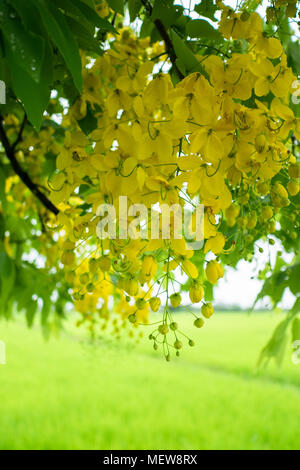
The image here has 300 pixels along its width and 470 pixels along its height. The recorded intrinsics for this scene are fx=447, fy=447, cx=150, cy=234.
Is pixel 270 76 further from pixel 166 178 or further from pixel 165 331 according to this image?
pixel 165 331

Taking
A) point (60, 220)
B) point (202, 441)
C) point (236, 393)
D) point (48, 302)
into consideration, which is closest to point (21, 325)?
point (236, 393)

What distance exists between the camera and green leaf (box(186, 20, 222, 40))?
53cm

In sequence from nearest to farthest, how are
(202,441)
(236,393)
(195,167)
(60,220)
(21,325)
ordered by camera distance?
1. (195,167)
2. (60,220)
3. (202,441)
4. (236,393)
5. (21,325)

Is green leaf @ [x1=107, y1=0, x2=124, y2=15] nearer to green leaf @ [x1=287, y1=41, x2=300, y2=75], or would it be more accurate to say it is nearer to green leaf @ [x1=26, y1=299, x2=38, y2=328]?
green leaf @ [x1=287, y1=41, x2=300, y2=75]

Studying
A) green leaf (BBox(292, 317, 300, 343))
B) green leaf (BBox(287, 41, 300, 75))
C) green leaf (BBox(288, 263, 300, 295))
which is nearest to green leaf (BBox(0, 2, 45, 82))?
green leaf (BBox(287, 41, 300, 75))

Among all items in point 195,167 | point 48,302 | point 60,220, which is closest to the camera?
point 195,167

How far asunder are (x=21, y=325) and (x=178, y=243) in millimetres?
6771

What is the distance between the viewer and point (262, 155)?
43 centimetres

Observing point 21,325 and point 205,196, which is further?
point 21,325

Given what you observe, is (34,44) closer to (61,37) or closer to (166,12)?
(61,37)

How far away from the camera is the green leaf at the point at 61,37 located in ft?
1.21

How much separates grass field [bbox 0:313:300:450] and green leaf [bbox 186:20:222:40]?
0.92 meters

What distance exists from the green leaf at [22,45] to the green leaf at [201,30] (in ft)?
0.81

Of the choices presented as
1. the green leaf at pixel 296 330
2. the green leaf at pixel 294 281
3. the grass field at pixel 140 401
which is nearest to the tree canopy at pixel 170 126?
the green leaf at pixel 294 281
